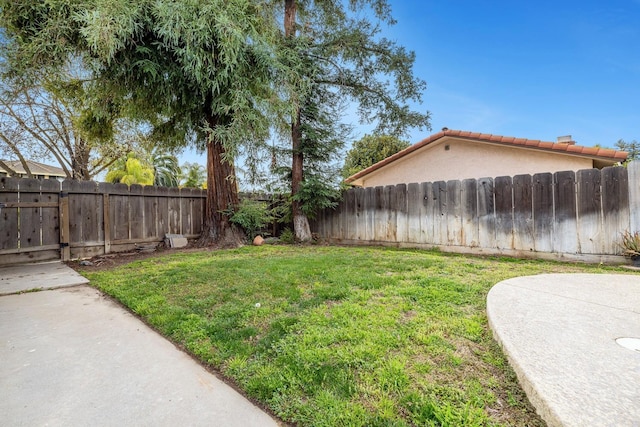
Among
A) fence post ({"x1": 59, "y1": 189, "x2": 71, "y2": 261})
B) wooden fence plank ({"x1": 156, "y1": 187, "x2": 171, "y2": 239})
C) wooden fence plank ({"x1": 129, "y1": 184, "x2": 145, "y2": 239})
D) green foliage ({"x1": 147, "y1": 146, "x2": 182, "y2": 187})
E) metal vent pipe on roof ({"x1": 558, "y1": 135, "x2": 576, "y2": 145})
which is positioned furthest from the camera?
green foliage ({"x1": 147, "y1": 146, "x2": 182, "y2": 187})

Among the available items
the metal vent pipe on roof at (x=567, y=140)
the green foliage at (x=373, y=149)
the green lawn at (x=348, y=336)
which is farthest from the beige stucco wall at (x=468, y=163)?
the green foliage at (x=373, y=149)

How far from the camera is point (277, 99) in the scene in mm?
6668

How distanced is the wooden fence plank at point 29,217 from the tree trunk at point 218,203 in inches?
120

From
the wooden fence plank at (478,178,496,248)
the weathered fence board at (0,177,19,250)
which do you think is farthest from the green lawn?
the weathered fence board at (0,177,19,250)

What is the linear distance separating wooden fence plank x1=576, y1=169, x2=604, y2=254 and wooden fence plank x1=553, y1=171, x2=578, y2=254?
0.06 meters

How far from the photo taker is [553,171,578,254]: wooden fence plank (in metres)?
4.94

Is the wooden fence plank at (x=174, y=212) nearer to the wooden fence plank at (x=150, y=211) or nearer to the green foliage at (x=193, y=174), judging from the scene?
the wooden fence plank at (x=150, y=211)

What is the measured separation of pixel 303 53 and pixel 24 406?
811 centimetres

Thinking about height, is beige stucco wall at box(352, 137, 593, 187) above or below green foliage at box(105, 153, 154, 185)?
below

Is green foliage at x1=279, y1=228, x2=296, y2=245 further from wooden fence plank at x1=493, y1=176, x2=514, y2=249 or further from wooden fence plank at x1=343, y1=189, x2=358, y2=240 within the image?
wooden fence plank at x1=493, y1=176, x2=514, y2=249

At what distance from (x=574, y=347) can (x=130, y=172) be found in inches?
684

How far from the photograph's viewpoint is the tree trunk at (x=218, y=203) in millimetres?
7457

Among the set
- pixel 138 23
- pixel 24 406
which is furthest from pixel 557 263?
pixel 138 23

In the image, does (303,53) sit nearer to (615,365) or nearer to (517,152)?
(517,152)
